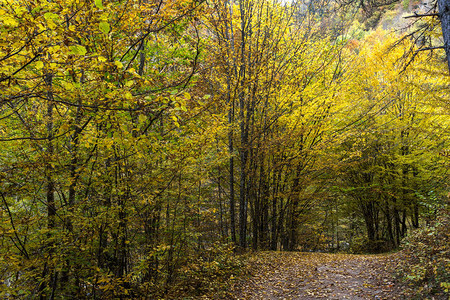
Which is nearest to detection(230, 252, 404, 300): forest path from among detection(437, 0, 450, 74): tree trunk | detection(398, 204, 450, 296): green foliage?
detection(398, 204, 450, 296): green foliage

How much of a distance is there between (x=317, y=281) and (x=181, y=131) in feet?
15.2

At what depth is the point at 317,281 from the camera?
19.9 feet

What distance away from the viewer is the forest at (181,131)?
9.69ft

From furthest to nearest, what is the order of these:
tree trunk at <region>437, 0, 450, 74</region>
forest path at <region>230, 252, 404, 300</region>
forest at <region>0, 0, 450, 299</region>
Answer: forest path at <region>230, 252, 404, 300</region> → tree trunk at <region>437, 0, 450, 74</region> → forest at <region>0, 0, 450, 299</region>

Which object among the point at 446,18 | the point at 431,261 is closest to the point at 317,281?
the point at 431,261

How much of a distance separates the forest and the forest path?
0.43 metres

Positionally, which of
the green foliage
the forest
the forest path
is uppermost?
the forest

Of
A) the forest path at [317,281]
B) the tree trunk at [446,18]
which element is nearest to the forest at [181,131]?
the tree trunk at [446,18]

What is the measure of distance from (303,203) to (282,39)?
7.01 m

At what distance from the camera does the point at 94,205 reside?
4.17 meters

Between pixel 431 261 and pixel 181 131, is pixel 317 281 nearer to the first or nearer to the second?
pixel 431 261

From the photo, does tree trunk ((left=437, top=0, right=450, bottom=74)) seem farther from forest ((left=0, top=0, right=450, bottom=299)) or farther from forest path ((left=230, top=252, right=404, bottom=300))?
forest path ((left=230, top=252, right=404, bottom=300))

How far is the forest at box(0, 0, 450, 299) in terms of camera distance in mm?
2953

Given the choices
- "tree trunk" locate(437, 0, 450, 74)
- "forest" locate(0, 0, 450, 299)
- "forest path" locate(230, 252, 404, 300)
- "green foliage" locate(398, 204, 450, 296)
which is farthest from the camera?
"forest path" locate(230, 252, 404, 300)
